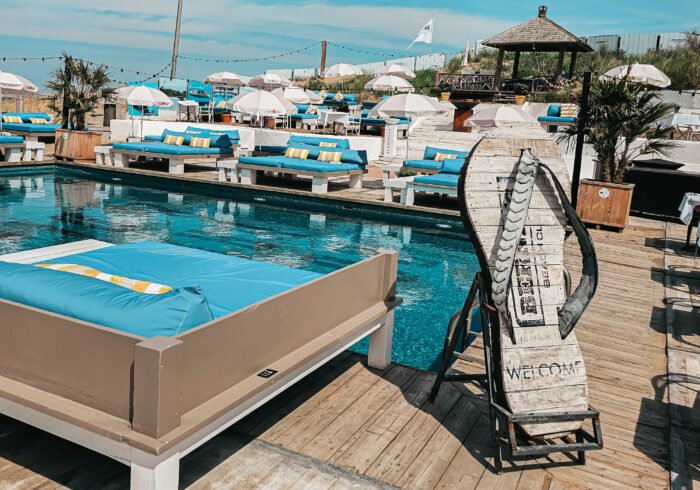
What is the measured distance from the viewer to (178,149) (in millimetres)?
13773

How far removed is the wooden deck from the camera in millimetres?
2775

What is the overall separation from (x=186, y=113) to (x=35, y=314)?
976 inches

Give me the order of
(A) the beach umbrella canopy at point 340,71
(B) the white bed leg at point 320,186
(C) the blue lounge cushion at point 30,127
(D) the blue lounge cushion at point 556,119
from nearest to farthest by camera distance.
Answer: (B) the white bed leg at point 320,186 → (C) the blue lounge cushion at point 30,127 → (D) the blue lounge cushion at point 556,119 → (A) the beach umbrella canopy at point 340,71

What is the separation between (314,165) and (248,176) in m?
1.48

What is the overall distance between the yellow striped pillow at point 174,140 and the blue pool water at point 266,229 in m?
1.47

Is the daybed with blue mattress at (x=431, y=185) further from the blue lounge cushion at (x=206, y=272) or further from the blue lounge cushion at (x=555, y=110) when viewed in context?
the blue lounge cushion at (x=555, y=110)

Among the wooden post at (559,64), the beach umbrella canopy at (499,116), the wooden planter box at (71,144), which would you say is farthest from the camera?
the wooden post at (559,64)

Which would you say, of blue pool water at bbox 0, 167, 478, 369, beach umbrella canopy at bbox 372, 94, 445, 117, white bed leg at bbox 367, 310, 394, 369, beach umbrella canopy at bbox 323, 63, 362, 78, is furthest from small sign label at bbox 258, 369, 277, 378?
beach umbrella canopy at bbox 323, 63, 362, 78

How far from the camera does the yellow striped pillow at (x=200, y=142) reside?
1446 centimetres

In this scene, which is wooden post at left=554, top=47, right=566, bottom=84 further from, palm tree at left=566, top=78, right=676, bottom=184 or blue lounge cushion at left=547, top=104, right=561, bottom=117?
palm tree at left=566, top=78, right=676, bottom=184

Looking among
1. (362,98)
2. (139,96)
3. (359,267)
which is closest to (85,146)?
(139,96)

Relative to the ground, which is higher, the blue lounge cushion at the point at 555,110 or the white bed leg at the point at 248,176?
the blue lounge cushion at the point at 555,110

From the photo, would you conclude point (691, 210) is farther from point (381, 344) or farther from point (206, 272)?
point (206, 272)

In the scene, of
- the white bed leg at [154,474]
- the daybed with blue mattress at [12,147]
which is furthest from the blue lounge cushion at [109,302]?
the daybed with blue mattress at [12,147]
